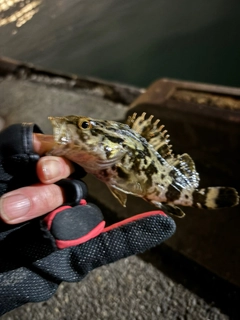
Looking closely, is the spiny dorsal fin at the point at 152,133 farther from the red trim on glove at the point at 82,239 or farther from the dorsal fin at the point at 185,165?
the red trim on glove at the point at 82,239

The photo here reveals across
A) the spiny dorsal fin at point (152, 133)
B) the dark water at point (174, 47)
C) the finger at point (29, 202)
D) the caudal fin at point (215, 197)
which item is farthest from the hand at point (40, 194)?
the dark water at point (174, 47)

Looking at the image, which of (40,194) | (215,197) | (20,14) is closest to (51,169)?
(40,194)

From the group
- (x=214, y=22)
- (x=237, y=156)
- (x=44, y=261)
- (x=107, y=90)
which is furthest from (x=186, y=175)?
(x=214, y=22)

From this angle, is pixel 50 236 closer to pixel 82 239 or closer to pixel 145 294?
pixel 82 239

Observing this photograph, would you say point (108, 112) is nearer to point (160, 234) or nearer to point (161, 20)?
point (160, 234)

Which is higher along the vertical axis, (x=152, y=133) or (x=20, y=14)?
(x=20, y=14)

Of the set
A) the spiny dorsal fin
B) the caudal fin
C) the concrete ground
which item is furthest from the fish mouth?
the concrete ground

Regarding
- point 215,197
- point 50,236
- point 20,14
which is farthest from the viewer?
point 215,197
